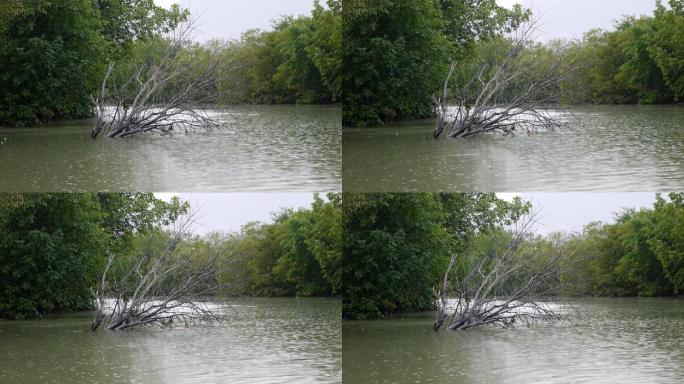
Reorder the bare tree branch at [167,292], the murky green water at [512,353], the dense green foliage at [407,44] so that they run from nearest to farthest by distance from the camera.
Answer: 1. the murky green water at [512,353]
2. the bare tree branch at [167,292]
3. the dense green foliage at [407,44]

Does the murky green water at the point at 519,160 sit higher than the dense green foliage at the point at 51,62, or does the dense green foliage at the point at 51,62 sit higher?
the dense green foliage at the point at 51,62

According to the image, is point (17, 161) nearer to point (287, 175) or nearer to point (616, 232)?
point (287, 175)

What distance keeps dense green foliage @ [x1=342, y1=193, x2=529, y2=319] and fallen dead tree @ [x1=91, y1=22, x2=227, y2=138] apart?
4291 mm

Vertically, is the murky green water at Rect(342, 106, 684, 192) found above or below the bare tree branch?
above

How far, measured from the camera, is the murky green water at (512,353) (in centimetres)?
1104

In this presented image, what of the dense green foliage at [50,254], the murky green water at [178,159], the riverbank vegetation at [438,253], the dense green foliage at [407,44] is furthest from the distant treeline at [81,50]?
the riverbank vegetation at [438,253]

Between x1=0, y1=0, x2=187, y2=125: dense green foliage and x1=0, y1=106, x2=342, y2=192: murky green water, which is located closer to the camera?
x1=0, y1=106, x2=342, y2=192: murky green water

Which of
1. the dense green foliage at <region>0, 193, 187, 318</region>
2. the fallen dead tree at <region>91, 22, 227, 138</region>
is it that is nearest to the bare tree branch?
the fallen dead tree at <region>91, 22, 227, 138</region>

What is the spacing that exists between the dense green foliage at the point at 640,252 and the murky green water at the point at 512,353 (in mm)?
8068

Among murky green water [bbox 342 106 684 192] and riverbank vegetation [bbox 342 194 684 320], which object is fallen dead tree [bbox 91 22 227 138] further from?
riverbank vegetation [bbox 342 194 684 320]

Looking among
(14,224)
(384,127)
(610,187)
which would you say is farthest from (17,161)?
(610,187)

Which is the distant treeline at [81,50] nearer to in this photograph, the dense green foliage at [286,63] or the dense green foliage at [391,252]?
the dense green foliage at [286,63]

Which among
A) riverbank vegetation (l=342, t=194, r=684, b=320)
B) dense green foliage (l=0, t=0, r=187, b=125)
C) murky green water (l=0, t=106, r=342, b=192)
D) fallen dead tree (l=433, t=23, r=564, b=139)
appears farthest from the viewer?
dense green foliage (l=0, t=0, r=187, b=125)

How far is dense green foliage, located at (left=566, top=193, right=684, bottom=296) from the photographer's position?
23875 mm
